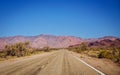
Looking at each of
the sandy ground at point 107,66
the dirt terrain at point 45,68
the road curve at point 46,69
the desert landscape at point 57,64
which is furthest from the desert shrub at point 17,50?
the sandy ground at point 107,66

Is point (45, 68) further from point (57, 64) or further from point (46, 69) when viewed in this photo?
point (57, 64)

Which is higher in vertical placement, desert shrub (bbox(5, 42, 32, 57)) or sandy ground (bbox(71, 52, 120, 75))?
desert shrub (bbox(5, 42, 32, 57))

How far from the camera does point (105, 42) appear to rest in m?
176

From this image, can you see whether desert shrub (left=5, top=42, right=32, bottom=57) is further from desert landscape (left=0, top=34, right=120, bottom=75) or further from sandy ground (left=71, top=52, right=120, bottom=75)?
sandy ground (left=71, top=52, right=120, bottom=75)

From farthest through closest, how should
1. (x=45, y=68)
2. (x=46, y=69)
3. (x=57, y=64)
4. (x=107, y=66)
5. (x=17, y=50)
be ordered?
(x=17, y=50)
(x=57, y=64)
(x=107, y=66)
(x=45, y=68)
(x=46, y=69)

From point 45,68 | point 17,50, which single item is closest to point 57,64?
point 45,68

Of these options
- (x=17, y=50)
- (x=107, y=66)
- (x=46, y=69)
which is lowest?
(x=107, y=66)

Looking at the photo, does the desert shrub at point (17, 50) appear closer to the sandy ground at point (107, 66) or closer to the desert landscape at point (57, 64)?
the desert landscape at point (57, 64)

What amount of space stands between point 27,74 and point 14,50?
3026 cm

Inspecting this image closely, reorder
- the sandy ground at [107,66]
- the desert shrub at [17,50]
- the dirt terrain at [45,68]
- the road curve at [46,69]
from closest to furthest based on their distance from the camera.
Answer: the road curve at [46,69], the dirt terrain at [45,68], the sandy ground at [107,66], the desert shrub at [17,50]

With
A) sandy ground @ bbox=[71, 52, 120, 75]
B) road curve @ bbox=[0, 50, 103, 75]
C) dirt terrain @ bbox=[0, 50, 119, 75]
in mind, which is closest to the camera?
road curve @ bbox=[0, 50, 103, 75]

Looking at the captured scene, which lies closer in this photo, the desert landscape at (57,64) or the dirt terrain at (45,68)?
the dirt terrain at (45,68)

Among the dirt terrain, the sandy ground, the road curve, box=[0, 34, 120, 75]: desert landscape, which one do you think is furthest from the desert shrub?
the sandy ground

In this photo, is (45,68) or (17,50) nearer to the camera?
(45,68)
